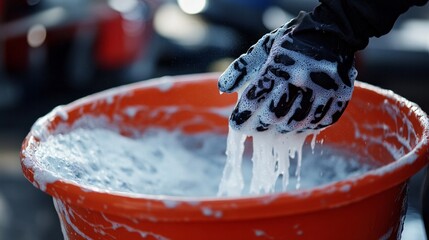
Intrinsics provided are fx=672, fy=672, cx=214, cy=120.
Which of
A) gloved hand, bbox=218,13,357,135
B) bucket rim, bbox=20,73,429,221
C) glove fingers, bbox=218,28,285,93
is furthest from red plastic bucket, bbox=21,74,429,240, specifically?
glove fingers, bbox=218,28,285,93

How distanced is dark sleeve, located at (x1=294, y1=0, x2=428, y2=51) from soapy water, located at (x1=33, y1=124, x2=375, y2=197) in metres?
0.24

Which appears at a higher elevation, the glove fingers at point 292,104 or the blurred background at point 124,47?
the glove fingers at point 292,104

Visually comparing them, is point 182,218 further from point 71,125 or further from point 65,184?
point 71,125

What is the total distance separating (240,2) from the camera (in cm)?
398

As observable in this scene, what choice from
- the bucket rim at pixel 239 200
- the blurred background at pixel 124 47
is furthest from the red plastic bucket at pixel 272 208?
the blurred background at pixel 124 47

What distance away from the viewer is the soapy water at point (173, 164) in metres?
1.32

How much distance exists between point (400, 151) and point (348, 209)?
339 mm

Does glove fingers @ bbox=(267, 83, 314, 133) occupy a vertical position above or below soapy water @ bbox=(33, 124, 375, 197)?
above

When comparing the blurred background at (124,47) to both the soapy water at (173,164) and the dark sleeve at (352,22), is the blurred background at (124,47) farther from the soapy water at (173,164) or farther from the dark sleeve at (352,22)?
the dark sleeve at (352,22)

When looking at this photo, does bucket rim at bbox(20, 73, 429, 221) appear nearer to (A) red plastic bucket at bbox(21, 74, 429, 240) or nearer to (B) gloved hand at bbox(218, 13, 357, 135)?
(A) red plastic bucket at bbox(21, 74, 429, 240)

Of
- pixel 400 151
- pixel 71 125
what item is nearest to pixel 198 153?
pixel 71 125

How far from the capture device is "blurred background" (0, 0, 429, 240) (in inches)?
154

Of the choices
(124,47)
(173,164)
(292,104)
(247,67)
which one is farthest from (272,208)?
(124,47)

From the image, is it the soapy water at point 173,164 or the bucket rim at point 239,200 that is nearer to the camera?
the bucket rim at point 239,200
